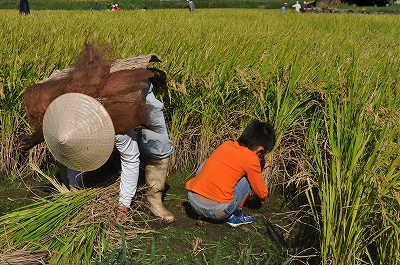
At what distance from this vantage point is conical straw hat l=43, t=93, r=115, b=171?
218 cm

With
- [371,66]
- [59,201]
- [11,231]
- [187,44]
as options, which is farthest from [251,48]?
[11,231]

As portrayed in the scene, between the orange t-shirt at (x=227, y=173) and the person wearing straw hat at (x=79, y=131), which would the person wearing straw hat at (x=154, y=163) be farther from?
the person wearing straw hat at (x=79, y=131)

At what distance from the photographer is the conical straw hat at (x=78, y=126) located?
7.15 ft

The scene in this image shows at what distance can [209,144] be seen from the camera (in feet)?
11.5

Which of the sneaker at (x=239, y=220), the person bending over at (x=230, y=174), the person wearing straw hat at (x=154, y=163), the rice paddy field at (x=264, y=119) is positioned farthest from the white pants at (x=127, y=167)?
the sneaker at (x=239, y=220)

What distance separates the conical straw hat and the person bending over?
68 centimetres

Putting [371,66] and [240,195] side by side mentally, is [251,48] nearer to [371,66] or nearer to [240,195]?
[371,66]

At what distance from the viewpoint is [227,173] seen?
2691mm

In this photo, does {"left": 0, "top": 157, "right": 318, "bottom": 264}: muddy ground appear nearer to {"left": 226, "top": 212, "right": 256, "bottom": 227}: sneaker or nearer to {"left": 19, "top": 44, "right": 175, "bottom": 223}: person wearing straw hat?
{"left": 226, "top": 212, "right": 256, "bottom": 227}: sneaker

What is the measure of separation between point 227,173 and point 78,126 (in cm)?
89

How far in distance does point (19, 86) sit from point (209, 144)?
1.34m

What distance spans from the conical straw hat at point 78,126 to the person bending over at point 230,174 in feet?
2.24

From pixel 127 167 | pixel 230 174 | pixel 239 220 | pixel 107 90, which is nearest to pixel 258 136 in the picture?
pixel 230 174

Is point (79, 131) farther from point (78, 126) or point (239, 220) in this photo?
point (239, 220)
